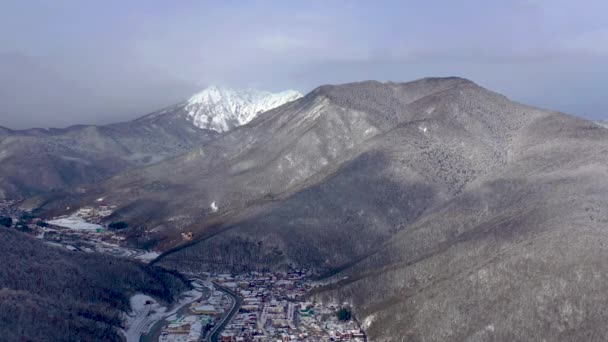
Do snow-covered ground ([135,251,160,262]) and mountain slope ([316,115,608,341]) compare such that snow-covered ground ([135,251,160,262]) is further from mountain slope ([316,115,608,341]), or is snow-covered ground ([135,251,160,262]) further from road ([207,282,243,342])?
mountain slope ([316,115,608,341])

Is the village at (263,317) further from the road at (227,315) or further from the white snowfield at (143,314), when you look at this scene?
the white snowfield at (143,314)

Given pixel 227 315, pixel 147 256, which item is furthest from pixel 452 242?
pixel 147 256

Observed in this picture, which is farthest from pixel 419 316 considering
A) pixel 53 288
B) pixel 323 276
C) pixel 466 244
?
pixel 53 288

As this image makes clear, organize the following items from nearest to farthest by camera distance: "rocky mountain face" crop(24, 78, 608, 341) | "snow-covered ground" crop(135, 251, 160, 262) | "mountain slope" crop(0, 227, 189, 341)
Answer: "mountain slope" crop(0, 227, 189, 341), "rocky mountain face" crop(24, 78, 608, 341), "snow-covered ground" crop(135, 251, 160, 262)

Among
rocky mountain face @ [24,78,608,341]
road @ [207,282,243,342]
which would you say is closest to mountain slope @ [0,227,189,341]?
road @ [207,282,243,342]

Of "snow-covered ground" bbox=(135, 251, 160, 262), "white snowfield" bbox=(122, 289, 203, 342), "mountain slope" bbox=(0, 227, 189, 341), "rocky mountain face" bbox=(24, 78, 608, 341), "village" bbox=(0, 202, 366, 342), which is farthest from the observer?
"snow-covered ground" bbox=(135, 251, 160, 262)

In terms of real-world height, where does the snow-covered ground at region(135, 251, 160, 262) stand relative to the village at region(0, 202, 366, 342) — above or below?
above

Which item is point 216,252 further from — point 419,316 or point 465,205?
point 419,316

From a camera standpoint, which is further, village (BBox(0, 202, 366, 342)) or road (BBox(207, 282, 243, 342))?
road (BBox(207, 282, 243, 342))
